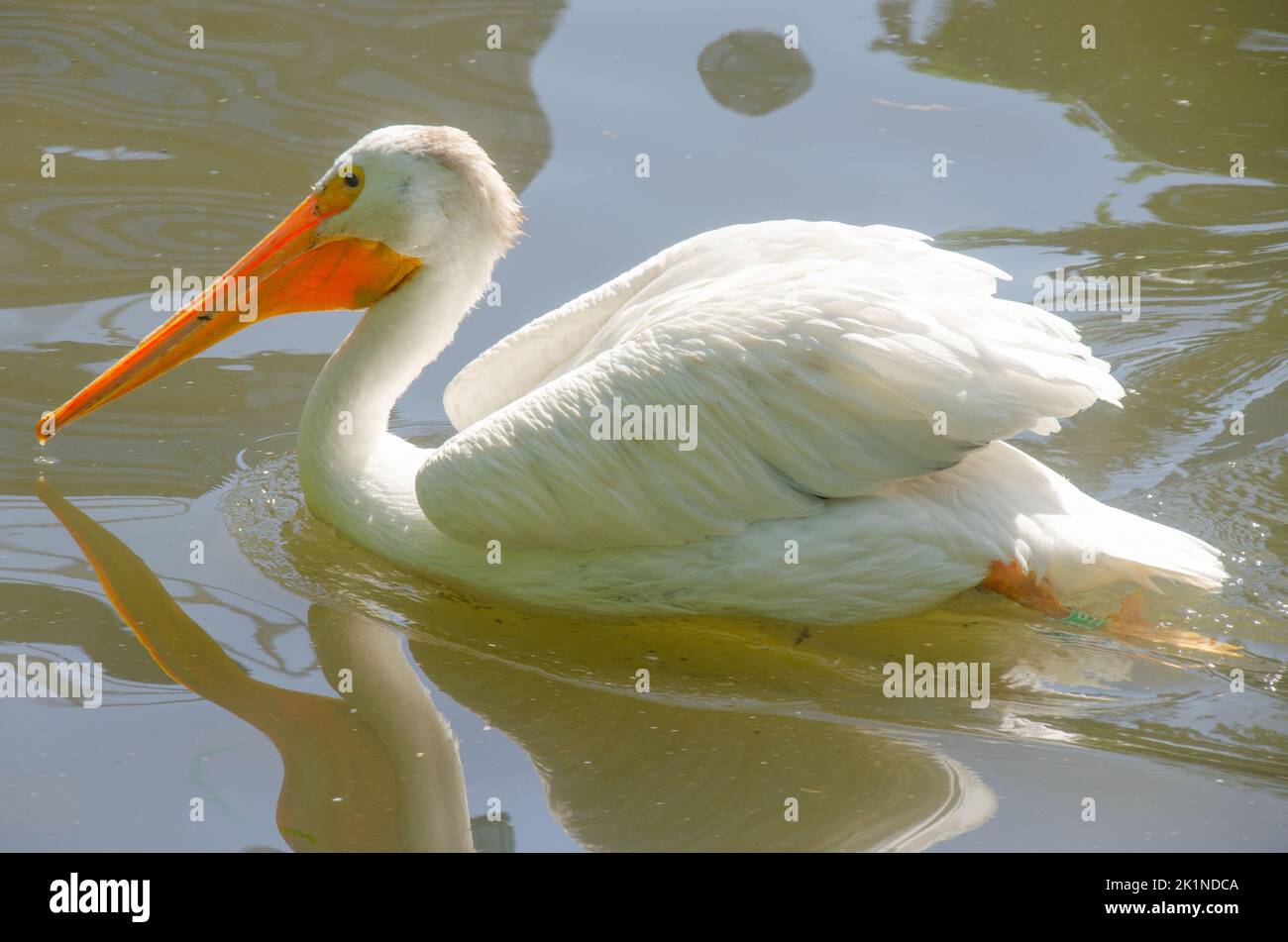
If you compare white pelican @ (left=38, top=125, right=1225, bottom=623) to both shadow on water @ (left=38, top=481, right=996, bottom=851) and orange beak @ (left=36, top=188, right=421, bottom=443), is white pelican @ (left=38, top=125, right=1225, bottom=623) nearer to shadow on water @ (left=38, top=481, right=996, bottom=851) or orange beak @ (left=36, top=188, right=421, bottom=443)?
orange beak @ (left=36, top=188, right=421, bottom=443)

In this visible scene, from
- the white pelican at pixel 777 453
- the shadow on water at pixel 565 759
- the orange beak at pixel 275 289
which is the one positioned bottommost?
the shadow on water at pixel 565 759

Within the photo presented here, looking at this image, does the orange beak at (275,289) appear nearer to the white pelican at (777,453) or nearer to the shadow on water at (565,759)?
the white pelican at (777,453)

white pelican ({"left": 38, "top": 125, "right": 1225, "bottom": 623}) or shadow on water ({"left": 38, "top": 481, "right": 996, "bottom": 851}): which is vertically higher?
white pelican ({"left": 38, "top": 125, "right": 1225, "bottom": 623})

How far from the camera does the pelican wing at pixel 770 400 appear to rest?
10.7 ft

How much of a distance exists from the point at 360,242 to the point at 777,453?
1.29 meters

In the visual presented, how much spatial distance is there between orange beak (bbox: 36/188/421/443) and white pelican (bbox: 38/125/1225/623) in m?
0.14

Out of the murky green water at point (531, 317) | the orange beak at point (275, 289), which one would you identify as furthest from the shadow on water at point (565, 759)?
the orange beak at point (275, 289)

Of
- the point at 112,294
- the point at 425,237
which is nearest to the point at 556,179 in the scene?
the point at 112,294

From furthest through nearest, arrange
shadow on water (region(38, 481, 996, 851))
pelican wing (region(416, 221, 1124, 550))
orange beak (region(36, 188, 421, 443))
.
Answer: orange beak (region(36, 188, 421, 443)) < pelican wing (region(416, 221, 1124, 550)) < shadow on water (region(38, 481, 996, 851))

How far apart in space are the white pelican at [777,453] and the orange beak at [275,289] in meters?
0.14

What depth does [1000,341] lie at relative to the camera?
3.29 metres

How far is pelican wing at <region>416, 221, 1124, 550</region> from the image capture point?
325 cm

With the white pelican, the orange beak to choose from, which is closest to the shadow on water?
the white pelican

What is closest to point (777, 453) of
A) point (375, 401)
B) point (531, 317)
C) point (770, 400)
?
point (770, 400)
